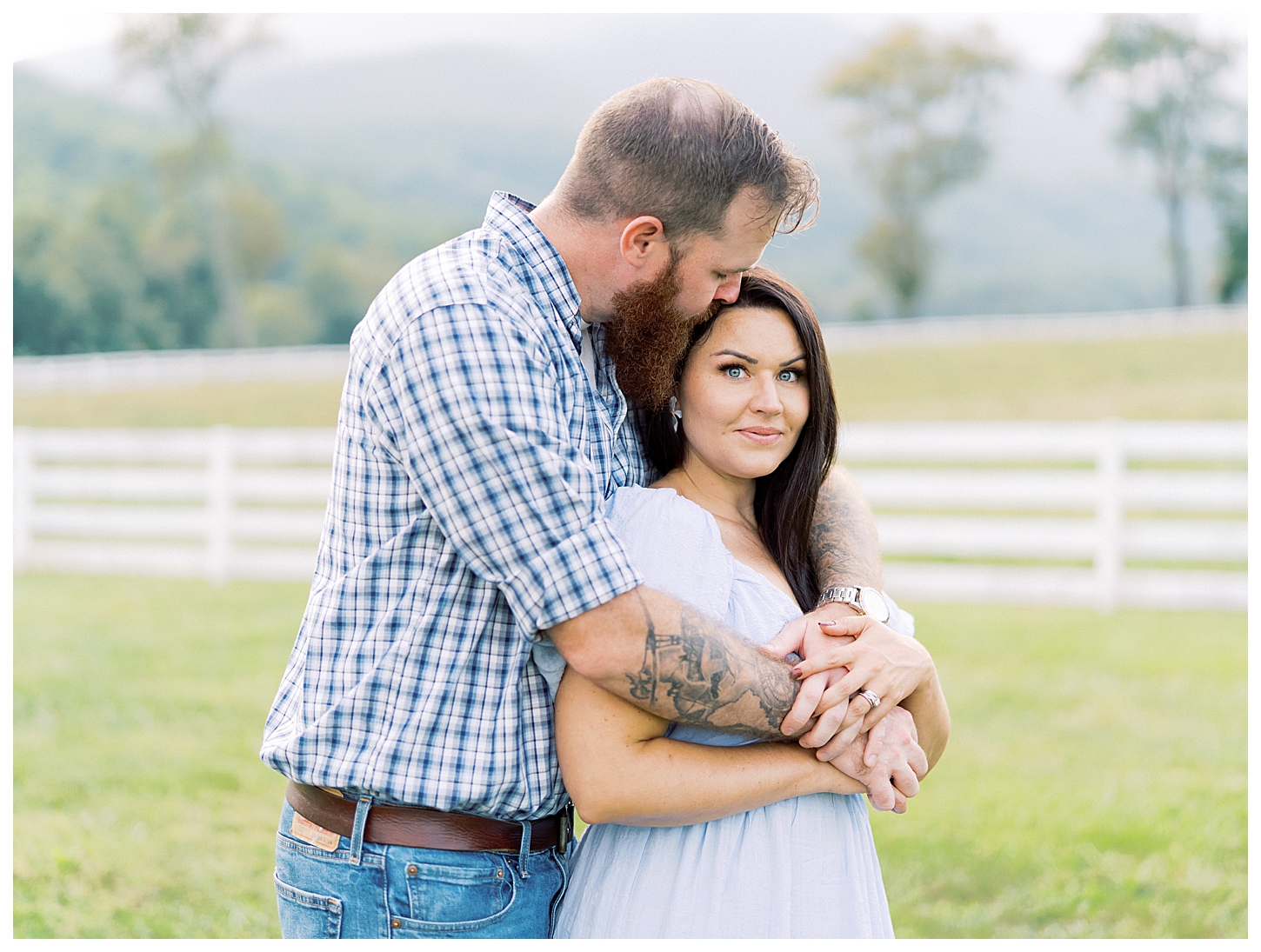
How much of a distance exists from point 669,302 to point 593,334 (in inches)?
6.5

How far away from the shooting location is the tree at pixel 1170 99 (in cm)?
3234

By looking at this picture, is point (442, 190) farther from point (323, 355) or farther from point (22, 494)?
point (22, 494)

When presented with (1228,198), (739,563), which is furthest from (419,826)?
(1228,198)

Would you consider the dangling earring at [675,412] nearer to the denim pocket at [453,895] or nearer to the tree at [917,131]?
the denim pocket at [453,895]

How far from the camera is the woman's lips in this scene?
2312mm

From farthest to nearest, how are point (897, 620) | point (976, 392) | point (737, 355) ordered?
point (976, 392) → point (897, 620) → point (737, 355)

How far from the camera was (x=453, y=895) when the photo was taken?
1959 mm

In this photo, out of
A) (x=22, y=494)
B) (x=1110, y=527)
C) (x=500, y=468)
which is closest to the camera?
(x=500, y=468)

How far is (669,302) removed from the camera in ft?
6.79

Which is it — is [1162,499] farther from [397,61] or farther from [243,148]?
[397,61]

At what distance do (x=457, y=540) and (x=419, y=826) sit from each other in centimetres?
55

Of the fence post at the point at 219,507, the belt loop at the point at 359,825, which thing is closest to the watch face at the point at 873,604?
the belt loop at the point at 359,825

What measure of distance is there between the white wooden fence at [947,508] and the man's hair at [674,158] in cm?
684

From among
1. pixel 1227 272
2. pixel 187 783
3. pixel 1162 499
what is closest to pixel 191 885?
pixel 187 783
